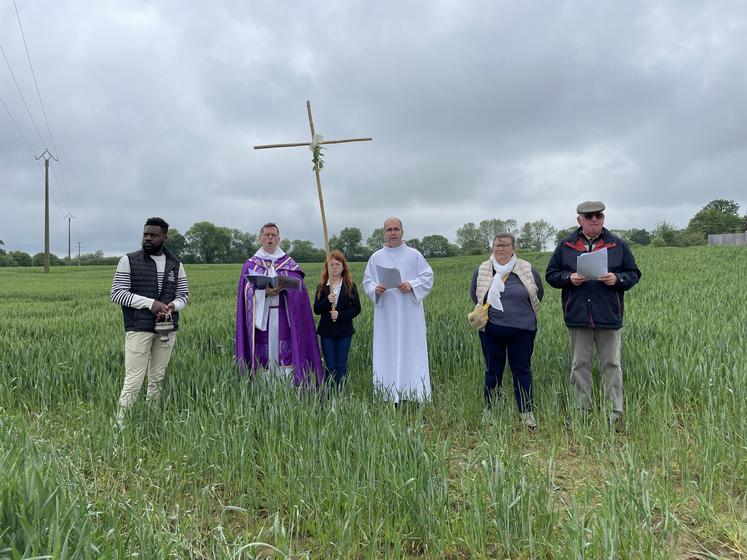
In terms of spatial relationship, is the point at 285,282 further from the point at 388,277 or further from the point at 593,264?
the point at 593,264

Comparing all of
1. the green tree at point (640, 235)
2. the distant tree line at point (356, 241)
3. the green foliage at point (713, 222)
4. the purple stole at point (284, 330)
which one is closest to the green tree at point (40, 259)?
the distant tree line at point (356, 241)

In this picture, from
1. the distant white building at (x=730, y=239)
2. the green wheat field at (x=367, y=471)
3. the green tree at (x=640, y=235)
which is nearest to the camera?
the green wheat field at (x=367, y=471)

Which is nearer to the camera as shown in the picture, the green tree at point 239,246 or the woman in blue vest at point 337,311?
the woman in blue vest at point 337,311

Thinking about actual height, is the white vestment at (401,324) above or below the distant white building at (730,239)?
below

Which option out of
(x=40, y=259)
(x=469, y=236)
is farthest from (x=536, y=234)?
(x=40, y=259)

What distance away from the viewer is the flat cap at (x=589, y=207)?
3.89 m

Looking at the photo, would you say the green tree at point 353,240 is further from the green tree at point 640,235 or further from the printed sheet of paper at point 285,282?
the green tree at point 640,235

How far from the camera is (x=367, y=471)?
265cm

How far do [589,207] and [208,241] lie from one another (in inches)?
2817

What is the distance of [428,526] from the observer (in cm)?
238

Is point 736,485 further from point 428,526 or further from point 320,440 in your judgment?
point 320,440

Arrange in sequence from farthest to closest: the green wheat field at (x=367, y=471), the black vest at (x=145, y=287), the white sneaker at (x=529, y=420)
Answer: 1. the black vest at (x=145, y=287)
2. the white sneaker at (x=529, y=420)
3. the green wheat field at (x=367, y=471)

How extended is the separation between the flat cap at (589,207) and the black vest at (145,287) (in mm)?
4011

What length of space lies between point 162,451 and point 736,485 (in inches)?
161
